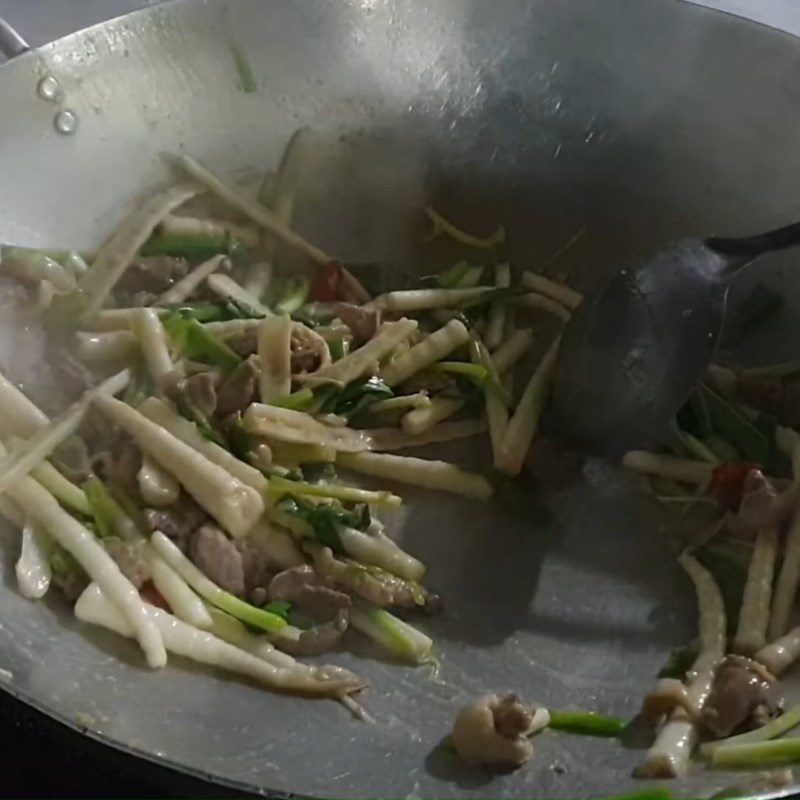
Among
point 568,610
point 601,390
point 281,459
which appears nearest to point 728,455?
point 601,390

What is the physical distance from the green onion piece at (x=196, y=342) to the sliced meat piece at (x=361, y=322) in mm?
225

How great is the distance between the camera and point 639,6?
2.09 metres

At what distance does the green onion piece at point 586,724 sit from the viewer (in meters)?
1.49

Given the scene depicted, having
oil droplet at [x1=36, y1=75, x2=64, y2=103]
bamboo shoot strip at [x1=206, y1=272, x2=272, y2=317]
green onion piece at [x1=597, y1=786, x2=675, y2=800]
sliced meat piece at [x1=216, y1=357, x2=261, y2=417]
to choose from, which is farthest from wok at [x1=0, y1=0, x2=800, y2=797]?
sliced meat piece at [x1=216, y1=357, x2=261, y2=417]

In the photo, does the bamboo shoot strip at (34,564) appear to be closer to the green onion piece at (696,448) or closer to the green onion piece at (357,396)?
the green onion piece at (357,396)

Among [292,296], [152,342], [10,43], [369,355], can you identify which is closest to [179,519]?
[152,342]

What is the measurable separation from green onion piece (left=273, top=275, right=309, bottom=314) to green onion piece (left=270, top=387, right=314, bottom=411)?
0.77 feet

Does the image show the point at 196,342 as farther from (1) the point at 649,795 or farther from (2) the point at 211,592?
(1) the point at 649,795

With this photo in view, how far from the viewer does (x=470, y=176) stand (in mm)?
2230

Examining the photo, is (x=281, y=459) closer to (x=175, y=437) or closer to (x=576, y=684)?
(x=175, y=437)

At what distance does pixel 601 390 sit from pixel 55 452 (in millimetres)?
884

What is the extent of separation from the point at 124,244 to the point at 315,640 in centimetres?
83

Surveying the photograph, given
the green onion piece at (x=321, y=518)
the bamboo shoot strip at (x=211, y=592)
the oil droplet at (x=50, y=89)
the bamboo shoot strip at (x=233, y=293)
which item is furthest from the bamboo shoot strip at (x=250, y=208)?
the bamboo shoot strip at (x=211, y=592)

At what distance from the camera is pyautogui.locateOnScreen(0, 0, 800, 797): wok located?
4.95 feet
